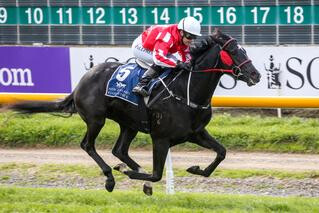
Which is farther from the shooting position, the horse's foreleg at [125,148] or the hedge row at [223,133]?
the hedge row at [223,133]

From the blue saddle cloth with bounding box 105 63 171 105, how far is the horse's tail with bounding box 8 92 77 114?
67 centimetres

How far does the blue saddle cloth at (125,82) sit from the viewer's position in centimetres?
935

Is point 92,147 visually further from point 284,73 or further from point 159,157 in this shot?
point 284,73

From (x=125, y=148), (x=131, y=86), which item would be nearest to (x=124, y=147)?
(x=125, y=148)

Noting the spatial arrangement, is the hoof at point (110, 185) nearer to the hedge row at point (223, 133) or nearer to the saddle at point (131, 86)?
the saddle at point (131, 86)

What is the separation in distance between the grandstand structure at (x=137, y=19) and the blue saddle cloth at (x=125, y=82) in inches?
205

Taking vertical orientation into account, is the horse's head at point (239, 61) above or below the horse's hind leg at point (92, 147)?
above

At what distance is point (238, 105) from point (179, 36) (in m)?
2.84

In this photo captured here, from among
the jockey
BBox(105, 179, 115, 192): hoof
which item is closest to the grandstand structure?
the jockey

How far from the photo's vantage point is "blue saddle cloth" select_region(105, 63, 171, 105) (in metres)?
9.35

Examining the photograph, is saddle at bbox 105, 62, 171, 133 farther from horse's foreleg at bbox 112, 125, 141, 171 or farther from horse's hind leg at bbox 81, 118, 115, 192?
horse's foreleg at bbox 112, 125, 141, 171

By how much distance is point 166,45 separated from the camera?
9.10 metres

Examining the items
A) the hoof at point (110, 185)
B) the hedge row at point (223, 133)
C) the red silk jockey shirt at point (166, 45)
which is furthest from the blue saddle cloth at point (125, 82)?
the hedge row at point (223, 133)

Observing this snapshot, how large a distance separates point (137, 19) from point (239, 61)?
6.34 metres
